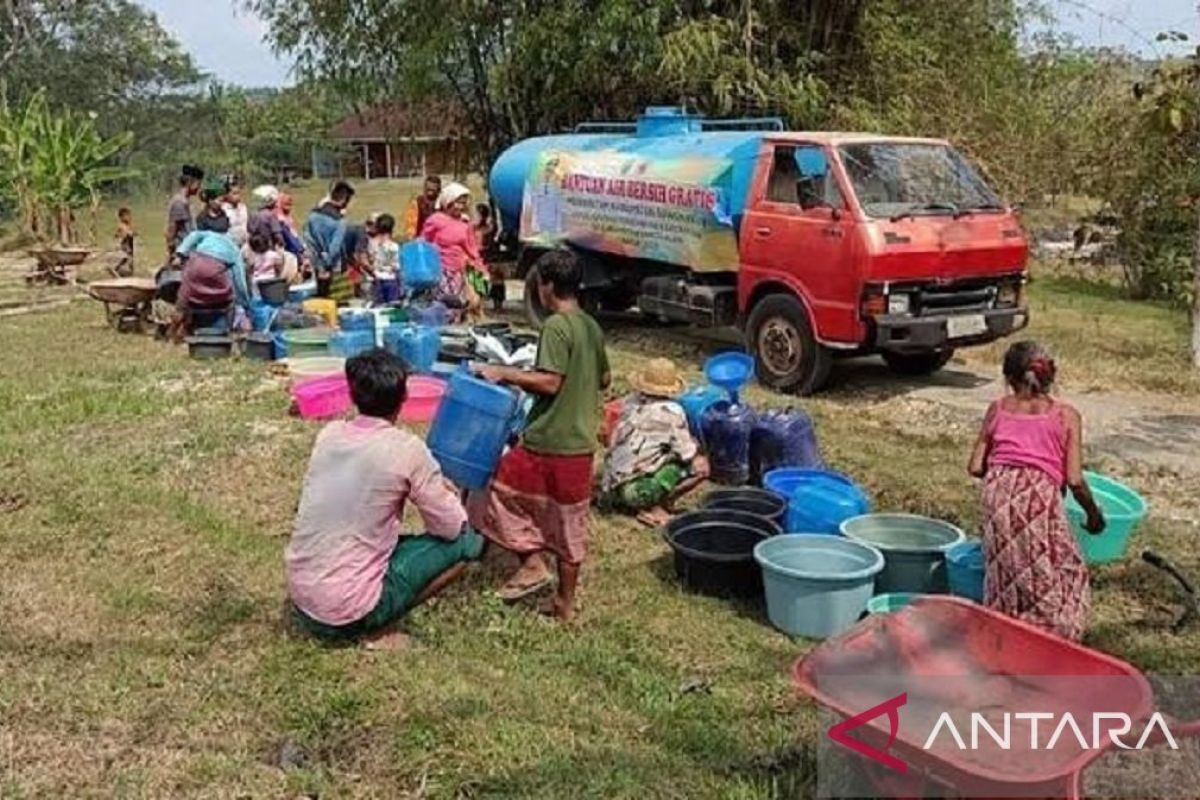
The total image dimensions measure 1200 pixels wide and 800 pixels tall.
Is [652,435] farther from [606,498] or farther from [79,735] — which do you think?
[79,735]

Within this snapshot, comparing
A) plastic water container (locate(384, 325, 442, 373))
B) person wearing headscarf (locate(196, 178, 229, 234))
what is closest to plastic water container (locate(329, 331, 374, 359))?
plastic water container (locate(384, 325, 442, 373))

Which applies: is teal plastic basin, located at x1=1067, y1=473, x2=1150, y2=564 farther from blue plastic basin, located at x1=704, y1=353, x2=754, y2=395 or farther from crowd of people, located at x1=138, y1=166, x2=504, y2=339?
crowd of people, located at x1=138, y1=166, x2=504, y2=339

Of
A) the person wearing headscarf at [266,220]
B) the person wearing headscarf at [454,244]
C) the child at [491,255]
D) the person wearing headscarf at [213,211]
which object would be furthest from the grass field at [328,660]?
the child at [491,255]

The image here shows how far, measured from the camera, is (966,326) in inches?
350

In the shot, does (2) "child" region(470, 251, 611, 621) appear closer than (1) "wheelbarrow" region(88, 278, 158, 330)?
Yes

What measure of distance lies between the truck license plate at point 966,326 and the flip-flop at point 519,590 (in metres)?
4.66

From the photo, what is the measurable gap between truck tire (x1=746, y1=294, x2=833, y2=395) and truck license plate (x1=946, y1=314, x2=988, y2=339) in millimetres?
889

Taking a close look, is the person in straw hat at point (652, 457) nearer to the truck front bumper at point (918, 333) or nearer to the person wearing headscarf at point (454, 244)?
the truck front bumper at point (918, 333)

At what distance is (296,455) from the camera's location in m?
7.35

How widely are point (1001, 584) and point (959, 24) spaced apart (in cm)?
1276

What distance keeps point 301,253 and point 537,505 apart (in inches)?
337

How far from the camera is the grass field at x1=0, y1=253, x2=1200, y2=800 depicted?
3758mm

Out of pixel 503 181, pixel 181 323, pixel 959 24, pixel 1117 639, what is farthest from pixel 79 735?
pixel 959 24

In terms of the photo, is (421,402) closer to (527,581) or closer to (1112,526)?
(527,581)
